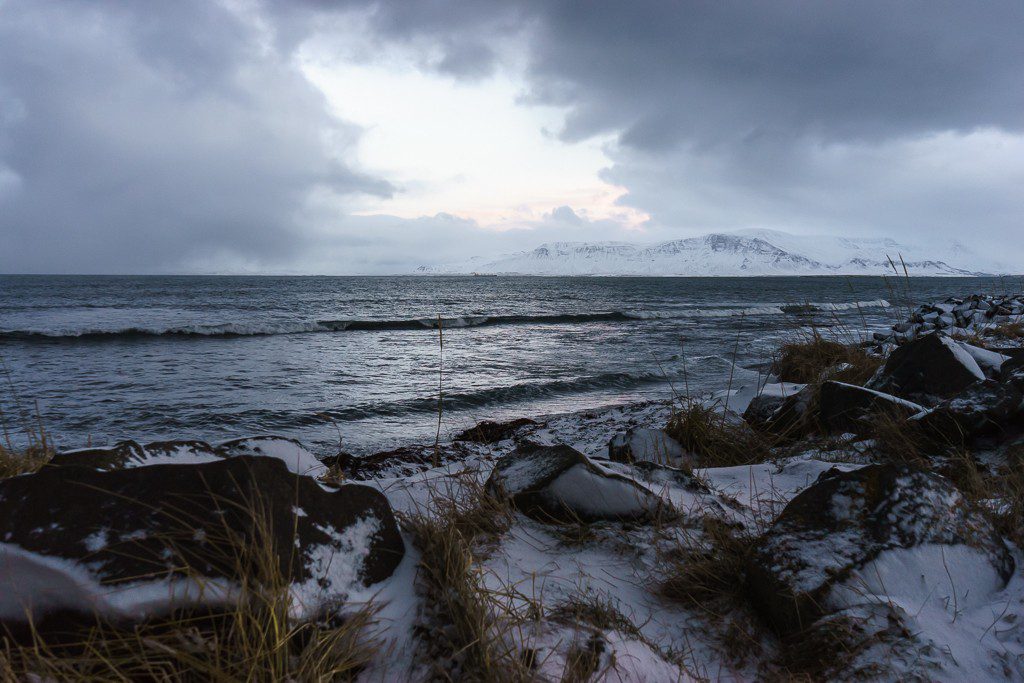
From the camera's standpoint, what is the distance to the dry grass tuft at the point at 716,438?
11.7 ft

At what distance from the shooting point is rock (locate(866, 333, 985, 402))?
359 cm

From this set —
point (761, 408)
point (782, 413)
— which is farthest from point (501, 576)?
point (761, 408)

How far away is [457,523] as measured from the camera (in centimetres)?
214

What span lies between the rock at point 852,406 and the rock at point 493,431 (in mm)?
3363

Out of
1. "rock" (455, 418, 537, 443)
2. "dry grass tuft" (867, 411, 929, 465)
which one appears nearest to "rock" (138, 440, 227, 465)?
"dry grass tuft" (867, 411, 929, 465)

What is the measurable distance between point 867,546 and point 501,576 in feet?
4.01

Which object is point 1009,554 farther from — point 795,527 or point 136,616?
point 136,616

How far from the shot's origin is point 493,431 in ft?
20.1

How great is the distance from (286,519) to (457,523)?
0.78 meters

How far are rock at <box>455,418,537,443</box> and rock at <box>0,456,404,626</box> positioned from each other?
4.09m

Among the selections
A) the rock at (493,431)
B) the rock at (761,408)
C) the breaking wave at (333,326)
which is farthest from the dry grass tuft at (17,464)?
the breaking wave at (333,326)

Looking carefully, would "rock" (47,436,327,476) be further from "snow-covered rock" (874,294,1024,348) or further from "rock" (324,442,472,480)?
"snow-covered rock" (874,294,1024,348)

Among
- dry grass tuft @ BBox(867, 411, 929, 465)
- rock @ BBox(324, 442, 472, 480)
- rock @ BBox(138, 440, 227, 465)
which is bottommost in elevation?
rock @ BBox(324, 442, 472, 480)

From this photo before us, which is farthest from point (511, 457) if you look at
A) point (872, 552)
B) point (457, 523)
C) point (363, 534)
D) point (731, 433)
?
point (731, 433)
